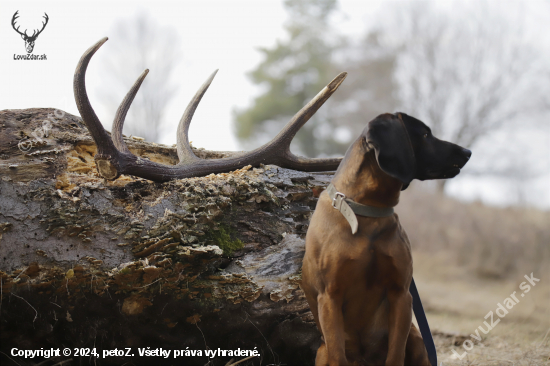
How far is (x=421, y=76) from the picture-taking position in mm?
15711

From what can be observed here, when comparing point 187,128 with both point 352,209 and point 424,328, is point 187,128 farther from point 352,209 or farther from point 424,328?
point 424,328

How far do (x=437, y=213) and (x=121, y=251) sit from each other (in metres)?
9.48

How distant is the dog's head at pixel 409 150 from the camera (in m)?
1.69

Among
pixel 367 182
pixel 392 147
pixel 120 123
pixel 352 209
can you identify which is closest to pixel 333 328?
pixel 352 209

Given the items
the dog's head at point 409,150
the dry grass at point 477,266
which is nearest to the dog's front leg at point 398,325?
the dog's head at point 409,150

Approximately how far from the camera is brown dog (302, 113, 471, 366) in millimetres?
1781

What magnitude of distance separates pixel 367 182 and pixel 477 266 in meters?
7.93

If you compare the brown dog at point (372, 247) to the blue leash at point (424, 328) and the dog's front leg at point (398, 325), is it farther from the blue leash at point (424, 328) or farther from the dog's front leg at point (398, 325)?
the blue leash at point (424, 328)

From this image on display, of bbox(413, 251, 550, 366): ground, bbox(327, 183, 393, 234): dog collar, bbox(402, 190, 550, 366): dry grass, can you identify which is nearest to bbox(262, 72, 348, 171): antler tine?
bbox(327, 183, 393, 234): dog collar

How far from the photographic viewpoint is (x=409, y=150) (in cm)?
174

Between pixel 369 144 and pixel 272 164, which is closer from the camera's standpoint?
pixel 369 144

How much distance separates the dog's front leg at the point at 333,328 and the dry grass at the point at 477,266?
2.51 m

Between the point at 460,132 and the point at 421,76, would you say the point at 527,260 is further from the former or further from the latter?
the point at 421,76

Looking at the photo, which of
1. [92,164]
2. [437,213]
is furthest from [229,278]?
[437,213]
